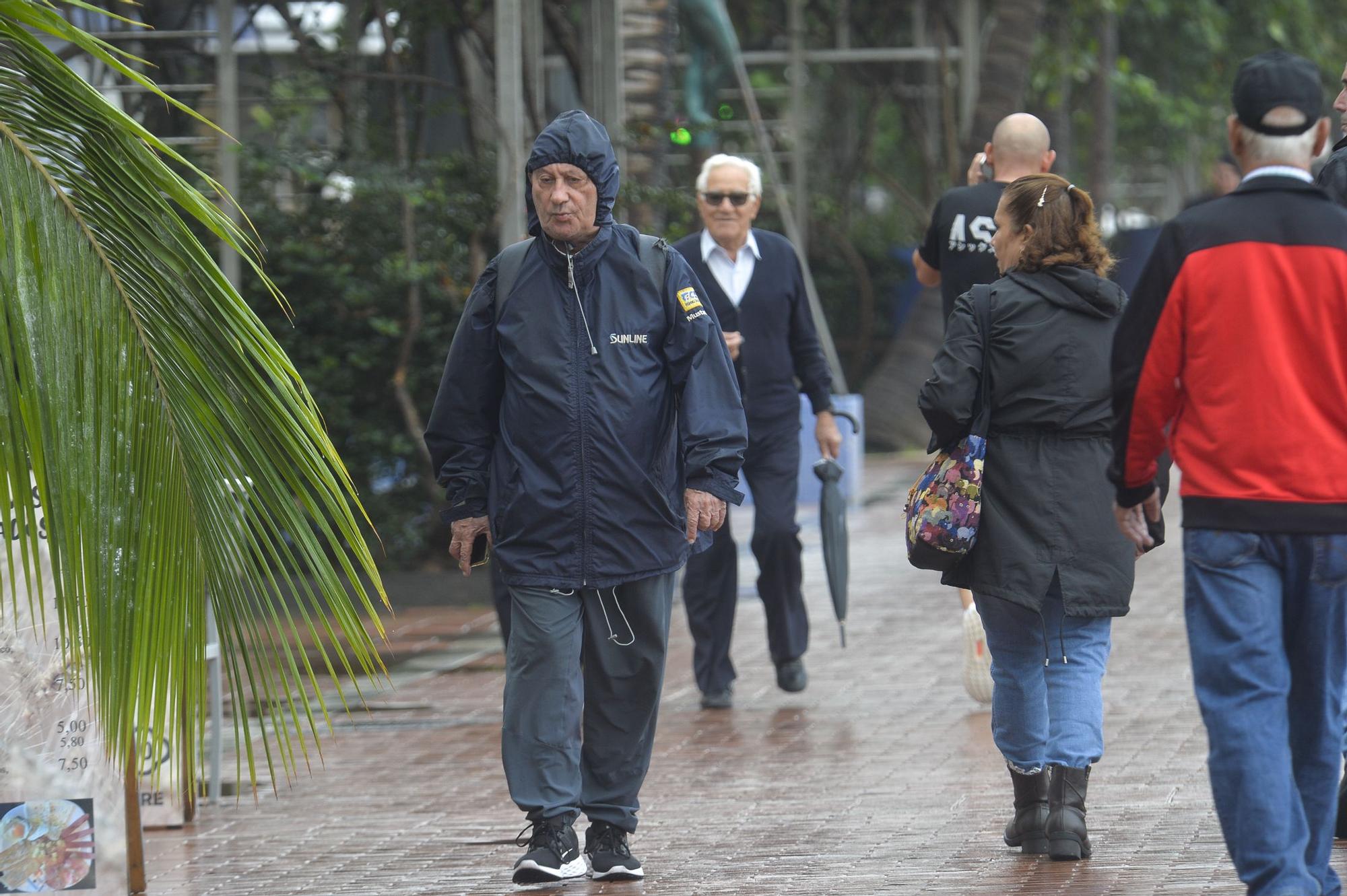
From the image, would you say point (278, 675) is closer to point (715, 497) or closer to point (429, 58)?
point (715, 497)

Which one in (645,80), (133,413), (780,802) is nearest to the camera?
(133,413)

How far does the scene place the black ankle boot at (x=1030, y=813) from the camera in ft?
17.2

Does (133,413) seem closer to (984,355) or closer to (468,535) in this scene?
(468,535)

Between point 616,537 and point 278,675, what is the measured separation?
1175 millimetres

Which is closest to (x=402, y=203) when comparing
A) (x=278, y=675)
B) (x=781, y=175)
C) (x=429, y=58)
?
(x=429, y=58)

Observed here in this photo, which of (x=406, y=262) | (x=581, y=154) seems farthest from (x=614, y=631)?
(x=406, y=262)

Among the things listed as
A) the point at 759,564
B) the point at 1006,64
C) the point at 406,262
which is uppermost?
the point at 1006,64

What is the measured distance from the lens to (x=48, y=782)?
4973mm

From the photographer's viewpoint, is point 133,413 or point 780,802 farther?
point 780,802

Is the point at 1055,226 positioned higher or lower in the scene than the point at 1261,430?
higher

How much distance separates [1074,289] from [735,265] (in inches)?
116

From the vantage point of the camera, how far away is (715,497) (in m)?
5.20

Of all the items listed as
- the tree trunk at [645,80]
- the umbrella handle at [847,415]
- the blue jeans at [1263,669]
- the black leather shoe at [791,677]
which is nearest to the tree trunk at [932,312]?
the tree trunk at [645,80]

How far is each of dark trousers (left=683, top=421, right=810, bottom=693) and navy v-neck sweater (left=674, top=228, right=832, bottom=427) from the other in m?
0.12
